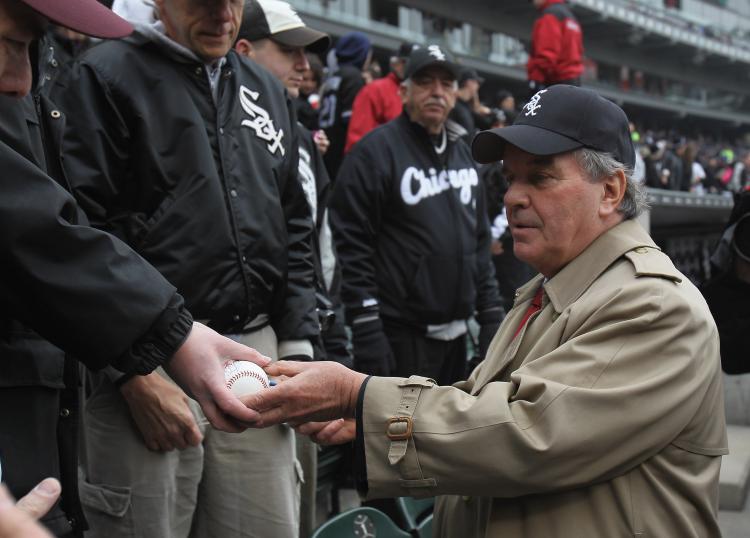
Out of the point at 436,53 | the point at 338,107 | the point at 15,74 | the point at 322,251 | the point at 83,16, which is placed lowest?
the point at 338,107

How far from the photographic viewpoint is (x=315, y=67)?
6.75 m

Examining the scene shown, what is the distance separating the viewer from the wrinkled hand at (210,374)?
2.37m

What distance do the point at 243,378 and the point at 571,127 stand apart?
3.76ft

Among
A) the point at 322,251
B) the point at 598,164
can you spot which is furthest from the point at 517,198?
the point at 322,251

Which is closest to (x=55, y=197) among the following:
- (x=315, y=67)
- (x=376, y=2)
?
(x=315, y=67)

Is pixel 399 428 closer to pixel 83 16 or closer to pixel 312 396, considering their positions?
pixel 312 396

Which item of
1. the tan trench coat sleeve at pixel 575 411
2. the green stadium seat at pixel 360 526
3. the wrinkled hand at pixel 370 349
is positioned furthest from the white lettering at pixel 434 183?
the tan trench coat sleeve at pixel 575 411

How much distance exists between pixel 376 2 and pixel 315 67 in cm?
1860

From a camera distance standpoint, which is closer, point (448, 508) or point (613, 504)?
point (613, 504)

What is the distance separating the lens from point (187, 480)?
9.82 feet

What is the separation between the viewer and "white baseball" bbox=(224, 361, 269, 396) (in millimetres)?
2523

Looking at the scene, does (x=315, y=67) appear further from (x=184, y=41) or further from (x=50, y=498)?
(x=50, y=498)

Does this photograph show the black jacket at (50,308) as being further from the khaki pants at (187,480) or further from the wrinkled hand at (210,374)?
the khaki pants at (187,480)

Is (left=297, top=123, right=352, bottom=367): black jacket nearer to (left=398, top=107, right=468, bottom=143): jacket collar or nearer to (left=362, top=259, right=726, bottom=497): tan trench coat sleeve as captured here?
(left=398, top=107, right=468, bottom=143): jacket collar
